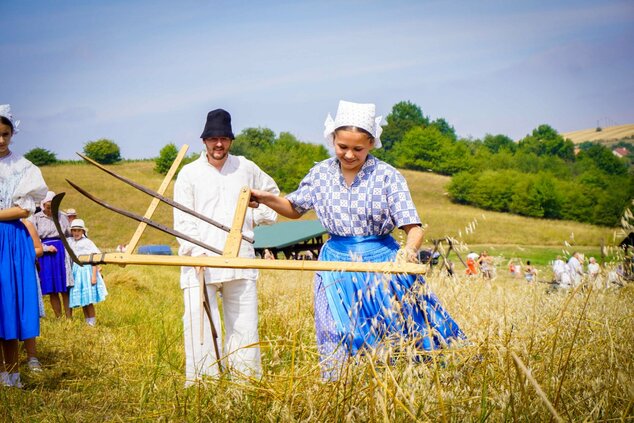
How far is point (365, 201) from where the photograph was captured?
361 cm

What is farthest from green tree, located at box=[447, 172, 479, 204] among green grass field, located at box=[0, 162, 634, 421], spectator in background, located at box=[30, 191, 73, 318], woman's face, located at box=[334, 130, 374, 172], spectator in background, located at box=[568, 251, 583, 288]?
woman's face, located at box=[334, 130, 374, 172]

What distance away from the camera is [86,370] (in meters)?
4.50

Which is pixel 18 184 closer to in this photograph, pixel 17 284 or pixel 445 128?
pixel 17 284

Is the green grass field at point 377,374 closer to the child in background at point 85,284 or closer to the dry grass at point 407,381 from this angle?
the dry grass at point 407,381

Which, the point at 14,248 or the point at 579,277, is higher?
the point at 14,248

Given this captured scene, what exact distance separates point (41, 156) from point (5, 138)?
74.9 metres

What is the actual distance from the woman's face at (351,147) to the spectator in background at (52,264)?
220 inches

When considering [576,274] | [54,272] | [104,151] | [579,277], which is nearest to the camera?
[579,277]

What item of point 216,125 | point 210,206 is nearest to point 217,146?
point 216,125

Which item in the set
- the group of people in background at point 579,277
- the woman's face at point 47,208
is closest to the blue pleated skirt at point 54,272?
the woman's face at point 47,208

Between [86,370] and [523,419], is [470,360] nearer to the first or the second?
[523,419]

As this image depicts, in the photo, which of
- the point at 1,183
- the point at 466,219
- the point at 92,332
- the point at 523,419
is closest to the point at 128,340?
the point at 92,332

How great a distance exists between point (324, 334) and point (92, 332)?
3.59 m

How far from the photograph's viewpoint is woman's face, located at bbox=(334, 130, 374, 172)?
352 cm
